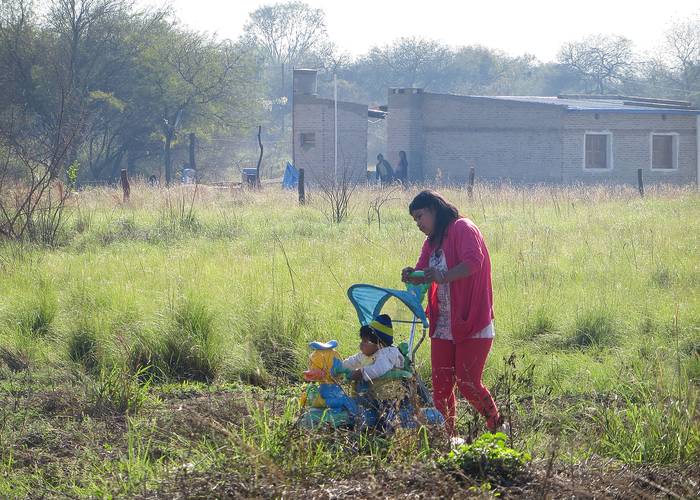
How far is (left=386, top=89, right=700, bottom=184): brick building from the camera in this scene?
38250 millimetres

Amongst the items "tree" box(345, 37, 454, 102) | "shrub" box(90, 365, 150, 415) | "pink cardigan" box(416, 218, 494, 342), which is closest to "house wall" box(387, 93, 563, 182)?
"shrub" box(90, 365, 150, 415)

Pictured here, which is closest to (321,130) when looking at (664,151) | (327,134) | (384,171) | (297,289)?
(327,134)

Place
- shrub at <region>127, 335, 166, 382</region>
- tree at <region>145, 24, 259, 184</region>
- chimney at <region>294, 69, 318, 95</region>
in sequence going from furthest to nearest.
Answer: chimney at <region>294, 69, 318, 95</region>
tree at <region>145, 24, 259, 184</region>
shrub at <region>127, 335, 166, 382</region>

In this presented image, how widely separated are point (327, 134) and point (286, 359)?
115 ft

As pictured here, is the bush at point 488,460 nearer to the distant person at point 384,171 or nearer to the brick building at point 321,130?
the distant person at point 384,171

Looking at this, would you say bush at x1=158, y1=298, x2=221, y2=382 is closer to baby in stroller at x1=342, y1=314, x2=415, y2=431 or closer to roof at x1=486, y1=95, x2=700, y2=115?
baby in stroller at x1=342, y1=314, x2=415, y2=431

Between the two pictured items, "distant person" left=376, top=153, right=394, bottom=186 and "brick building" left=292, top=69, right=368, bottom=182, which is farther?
"brick building" left=292, top=69, right=368, bottom=182

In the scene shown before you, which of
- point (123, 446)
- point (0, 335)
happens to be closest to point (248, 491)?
point (123, 446)

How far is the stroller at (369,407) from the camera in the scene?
4.81m

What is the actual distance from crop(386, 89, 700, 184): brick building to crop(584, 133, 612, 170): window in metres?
0.04

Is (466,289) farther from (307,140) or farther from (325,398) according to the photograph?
(307,140)

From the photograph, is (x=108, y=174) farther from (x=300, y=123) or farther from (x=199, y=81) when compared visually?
(x=300, y=123)

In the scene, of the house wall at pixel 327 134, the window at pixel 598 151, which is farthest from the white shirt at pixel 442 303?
the house wall at pixel 327 134

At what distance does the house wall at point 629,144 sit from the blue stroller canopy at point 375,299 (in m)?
33.7
